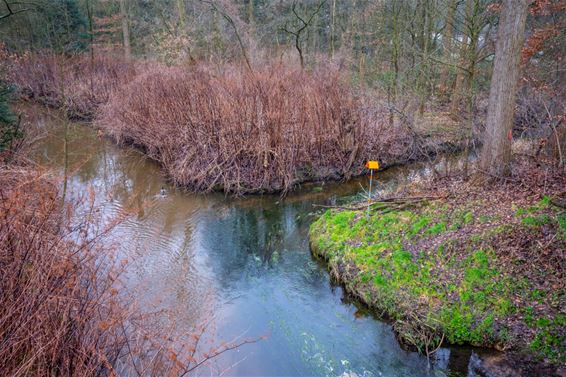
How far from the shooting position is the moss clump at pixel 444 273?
5.53m

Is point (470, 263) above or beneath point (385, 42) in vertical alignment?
beneath

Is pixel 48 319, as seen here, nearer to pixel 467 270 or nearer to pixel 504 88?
pixel 467 270

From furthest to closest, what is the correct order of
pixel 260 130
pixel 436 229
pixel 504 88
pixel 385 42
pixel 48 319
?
pixel 385 42 < pixel 260 130 < pixel 504 88 < pixel 436 229 < pixel 48 319

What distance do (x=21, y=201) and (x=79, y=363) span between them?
265 centimetres

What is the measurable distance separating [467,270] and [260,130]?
683 centimetres

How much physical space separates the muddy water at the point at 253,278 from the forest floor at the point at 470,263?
0.38 meters

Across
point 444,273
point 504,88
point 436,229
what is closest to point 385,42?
point 504,88

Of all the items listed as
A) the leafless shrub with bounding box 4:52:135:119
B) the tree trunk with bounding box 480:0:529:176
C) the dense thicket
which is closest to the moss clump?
the tree trunk with bounding box 480:0:529:176

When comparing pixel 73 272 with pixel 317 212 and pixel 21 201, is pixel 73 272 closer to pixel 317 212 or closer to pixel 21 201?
pixel 21 201

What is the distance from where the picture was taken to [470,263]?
20.7ft

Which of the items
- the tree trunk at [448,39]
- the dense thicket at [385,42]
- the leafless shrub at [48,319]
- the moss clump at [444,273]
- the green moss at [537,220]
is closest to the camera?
the leafless shrub at [48,319]

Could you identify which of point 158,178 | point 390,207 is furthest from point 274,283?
point 158,178

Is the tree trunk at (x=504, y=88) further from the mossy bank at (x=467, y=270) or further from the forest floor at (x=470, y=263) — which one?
the mossy bank at (x=467, y=270)

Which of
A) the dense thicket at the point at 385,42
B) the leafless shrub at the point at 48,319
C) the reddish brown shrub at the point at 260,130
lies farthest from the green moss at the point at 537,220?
the reddish brown shrub at the point at 260,130
